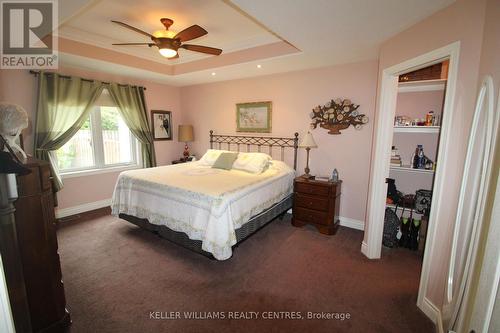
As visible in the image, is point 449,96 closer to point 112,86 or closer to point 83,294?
point 83,294

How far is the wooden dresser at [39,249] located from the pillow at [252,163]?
2365 millimetres

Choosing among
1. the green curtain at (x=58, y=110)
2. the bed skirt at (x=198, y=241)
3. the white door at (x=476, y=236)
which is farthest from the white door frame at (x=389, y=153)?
the green curtain at (x=58, y=110)

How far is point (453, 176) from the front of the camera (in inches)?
65.9

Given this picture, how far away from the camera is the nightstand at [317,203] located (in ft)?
10.4

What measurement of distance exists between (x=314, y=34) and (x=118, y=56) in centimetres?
287

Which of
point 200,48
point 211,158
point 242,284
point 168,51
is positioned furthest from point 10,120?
point 211,158

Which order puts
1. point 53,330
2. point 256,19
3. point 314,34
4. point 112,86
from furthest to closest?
point 112,86, point 314,34, point 256,19, point 53,330

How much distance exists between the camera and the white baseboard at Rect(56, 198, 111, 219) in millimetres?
3723

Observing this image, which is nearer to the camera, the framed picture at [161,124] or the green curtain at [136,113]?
the green curtain at [136,113]

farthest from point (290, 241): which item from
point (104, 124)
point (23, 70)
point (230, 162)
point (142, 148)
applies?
point (23, 70)

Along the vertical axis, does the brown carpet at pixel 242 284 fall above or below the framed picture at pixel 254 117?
below

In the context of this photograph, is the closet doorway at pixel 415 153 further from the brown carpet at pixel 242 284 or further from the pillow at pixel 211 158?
the pillow at pixel 211 158

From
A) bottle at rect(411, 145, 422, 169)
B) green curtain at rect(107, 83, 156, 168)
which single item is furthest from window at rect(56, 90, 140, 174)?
bottle at rect(411, 145, 422, 169)

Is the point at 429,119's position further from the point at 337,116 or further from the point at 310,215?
the point at 310,215
